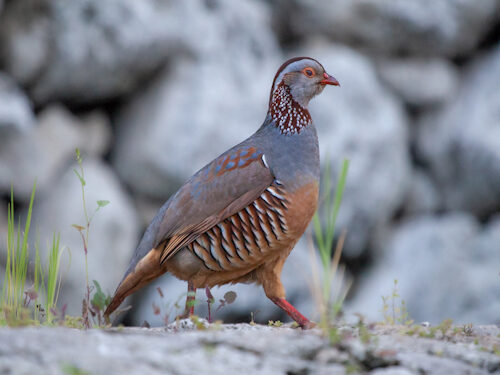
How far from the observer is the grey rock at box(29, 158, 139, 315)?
7238 mm

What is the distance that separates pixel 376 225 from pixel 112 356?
7348 millimetres

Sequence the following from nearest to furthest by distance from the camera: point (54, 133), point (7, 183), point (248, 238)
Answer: point (248, 238) < point (7, 183) < point (54, 133)

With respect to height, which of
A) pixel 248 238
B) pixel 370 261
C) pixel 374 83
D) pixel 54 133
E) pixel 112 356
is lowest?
pixel 112 356

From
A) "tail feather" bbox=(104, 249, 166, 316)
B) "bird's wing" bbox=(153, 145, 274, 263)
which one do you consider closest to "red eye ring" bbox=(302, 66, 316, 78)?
"bird's wing" bbox=(153, 145, 274, 263)

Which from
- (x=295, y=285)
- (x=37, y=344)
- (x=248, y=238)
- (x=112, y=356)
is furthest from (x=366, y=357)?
(x=295, y=285)

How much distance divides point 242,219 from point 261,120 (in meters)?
4.70

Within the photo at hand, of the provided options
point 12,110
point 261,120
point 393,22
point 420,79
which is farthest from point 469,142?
point 12,110

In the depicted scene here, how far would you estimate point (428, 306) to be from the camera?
8.36 meters

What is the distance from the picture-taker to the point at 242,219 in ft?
12.2

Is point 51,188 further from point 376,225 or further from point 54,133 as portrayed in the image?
point 376,225

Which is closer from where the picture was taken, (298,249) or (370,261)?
(298,249)

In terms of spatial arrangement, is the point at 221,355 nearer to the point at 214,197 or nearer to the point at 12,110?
the point at 214,197

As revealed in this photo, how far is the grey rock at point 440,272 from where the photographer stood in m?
8.17

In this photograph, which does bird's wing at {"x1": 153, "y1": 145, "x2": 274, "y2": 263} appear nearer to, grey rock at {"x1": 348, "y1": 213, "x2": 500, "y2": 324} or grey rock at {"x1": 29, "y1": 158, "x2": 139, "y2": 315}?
grey rock at {"x1": 29, "y1": 158, "x2": 139, "y2": 315}
